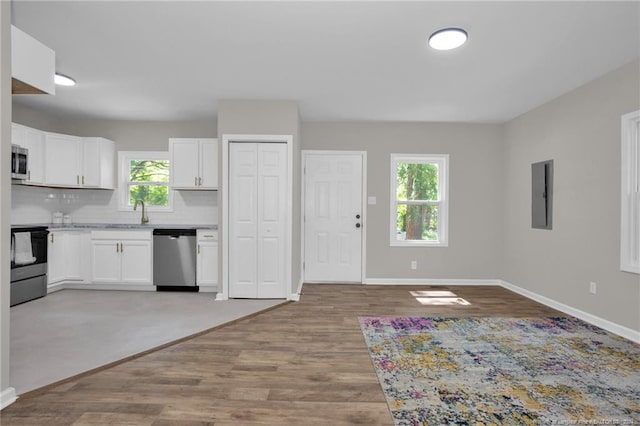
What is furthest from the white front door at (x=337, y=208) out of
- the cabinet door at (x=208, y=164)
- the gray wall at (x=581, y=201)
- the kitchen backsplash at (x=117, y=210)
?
the gray wall at (x=581, y=201)

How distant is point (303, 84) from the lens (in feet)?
12.4

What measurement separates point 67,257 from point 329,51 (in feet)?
15.2

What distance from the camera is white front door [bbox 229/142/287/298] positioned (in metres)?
4.32

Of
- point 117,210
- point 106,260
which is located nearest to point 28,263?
point 106,260

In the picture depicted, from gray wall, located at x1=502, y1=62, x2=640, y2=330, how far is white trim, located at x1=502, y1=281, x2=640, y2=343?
0.05 meters

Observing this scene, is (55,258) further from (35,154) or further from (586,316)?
(586,316)

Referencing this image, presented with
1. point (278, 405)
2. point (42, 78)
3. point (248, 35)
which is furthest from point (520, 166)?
point (42, 78)

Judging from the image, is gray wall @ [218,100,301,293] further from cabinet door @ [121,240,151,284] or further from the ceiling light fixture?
the ceiling light fixture

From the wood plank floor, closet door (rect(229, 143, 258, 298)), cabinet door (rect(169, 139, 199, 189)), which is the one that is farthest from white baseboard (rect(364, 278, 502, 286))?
cabinet door (rect(169, 139, 199, 189))

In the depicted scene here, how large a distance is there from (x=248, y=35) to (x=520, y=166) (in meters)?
4.27

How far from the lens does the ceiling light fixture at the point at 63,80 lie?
362cm

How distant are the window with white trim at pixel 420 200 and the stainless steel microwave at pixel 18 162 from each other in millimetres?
5016

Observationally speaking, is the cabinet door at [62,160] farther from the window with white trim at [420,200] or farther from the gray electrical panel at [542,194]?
the gray electrical panel at [542,194]

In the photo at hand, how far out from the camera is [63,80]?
3703mm
